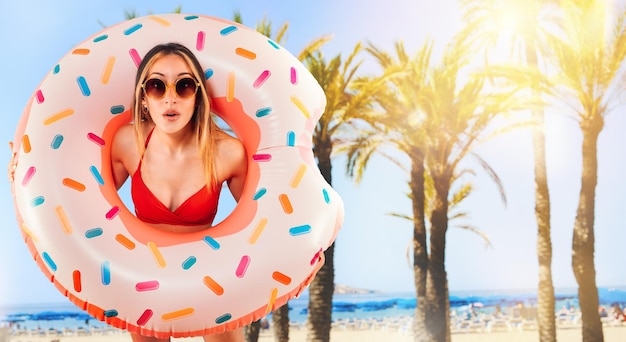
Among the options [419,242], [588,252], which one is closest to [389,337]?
[419,242]

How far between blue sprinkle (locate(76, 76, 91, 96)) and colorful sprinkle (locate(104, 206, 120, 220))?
44 centimetres

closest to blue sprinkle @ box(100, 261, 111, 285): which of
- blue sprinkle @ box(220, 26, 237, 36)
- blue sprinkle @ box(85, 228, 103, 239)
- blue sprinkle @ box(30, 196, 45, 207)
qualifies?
blue sprinkle @ box(85, 228, 103, 239)

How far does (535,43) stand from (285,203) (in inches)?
310

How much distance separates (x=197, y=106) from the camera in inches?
101

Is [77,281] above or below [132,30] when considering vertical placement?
below

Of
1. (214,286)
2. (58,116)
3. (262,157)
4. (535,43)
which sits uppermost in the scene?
(535,43)

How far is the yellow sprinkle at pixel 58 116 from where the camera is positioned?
252 cm

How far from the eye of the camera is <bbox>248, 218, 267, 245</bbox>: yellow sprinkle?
2.39 metres

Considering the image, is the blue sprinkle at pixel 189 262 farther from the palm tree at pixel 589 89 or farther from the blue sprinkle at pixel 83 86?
the palm tree at pixel 589 89

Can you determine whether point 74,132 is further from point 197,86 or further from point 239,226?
point 239,226

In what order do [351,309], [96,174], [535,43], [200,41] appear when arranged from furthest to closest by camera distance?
[351,309], [535,43], [200,41], [96,174]

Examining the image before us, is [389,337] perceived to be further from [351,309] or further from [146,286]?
[146,286]

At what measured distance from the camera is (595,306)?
8.41 metres

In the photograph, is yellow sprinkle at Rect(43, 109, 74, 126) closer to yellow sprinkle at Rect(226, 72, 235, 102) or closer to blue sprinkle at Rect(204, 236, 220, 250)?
yellow sprinkle at Rect(226, 72, 235, 102)
